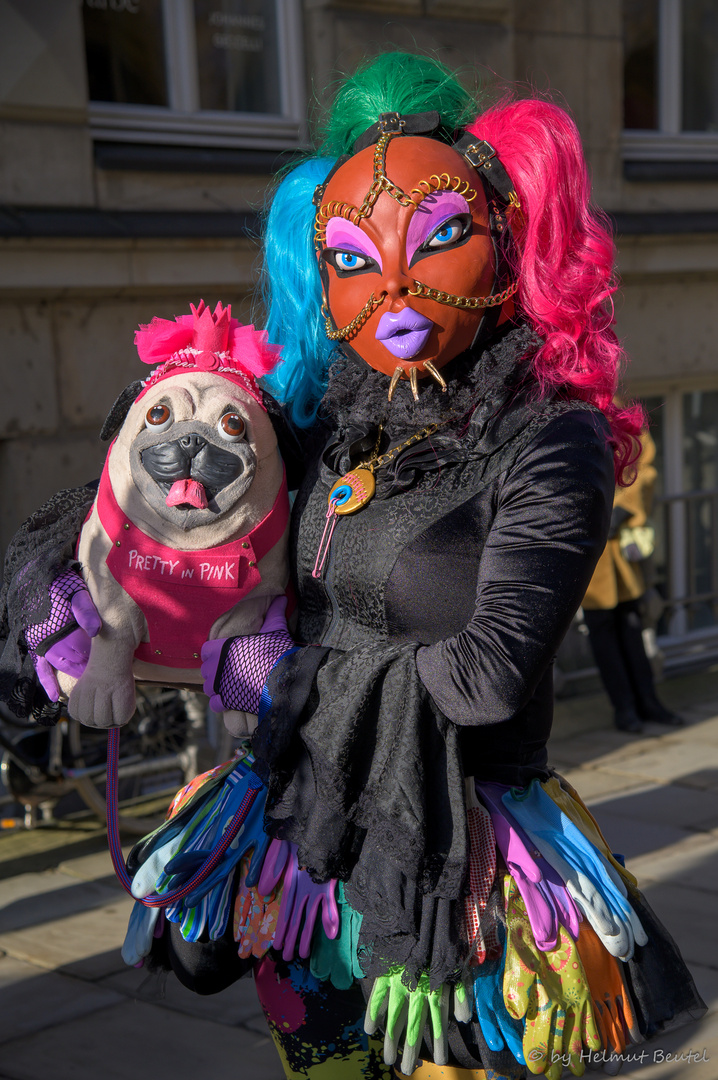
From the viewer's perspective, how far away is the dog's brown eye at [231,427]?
1.99 meters

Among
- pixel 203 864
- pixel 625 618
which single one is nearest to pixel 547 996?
pixel 203 864

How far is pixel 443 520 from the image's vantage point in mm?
1801

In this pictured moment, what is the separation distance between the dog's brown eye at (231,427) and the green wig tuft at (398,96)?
536mm

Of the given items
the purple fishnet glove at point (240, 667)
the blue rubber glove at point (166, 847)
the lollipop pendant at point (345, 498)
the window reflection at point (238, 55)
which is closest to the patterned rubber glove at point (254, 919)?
the blue rubber glove at point (166, 847)

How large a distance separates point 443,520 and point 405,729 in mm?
345

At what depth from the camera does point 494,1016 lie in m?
1.74

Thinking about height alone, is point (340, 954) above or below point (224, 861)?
below

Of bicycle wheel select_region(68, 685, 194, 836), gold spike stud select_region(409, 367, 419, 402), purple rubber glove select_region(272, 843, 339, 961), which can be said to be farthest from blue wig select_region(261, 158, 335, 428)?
bicycle wheel select_region(68, 685, 194, 836)

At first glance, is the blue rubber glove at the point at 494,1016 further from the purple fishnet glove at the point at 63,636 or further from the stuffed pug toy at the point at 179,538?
the purple fishnet glove at the point at 63,636

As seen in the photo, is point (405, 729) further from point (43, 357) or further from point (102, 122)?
point (102, 122)

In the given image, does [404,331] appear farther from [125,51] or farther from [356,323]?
[125,51]

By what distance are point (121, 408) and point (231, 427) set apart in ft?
0.98

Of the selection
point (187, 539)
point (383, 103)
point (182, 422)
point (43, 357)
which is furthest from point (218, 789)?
point (43, 357)

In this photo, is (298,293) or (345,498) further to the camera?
(298,293)
